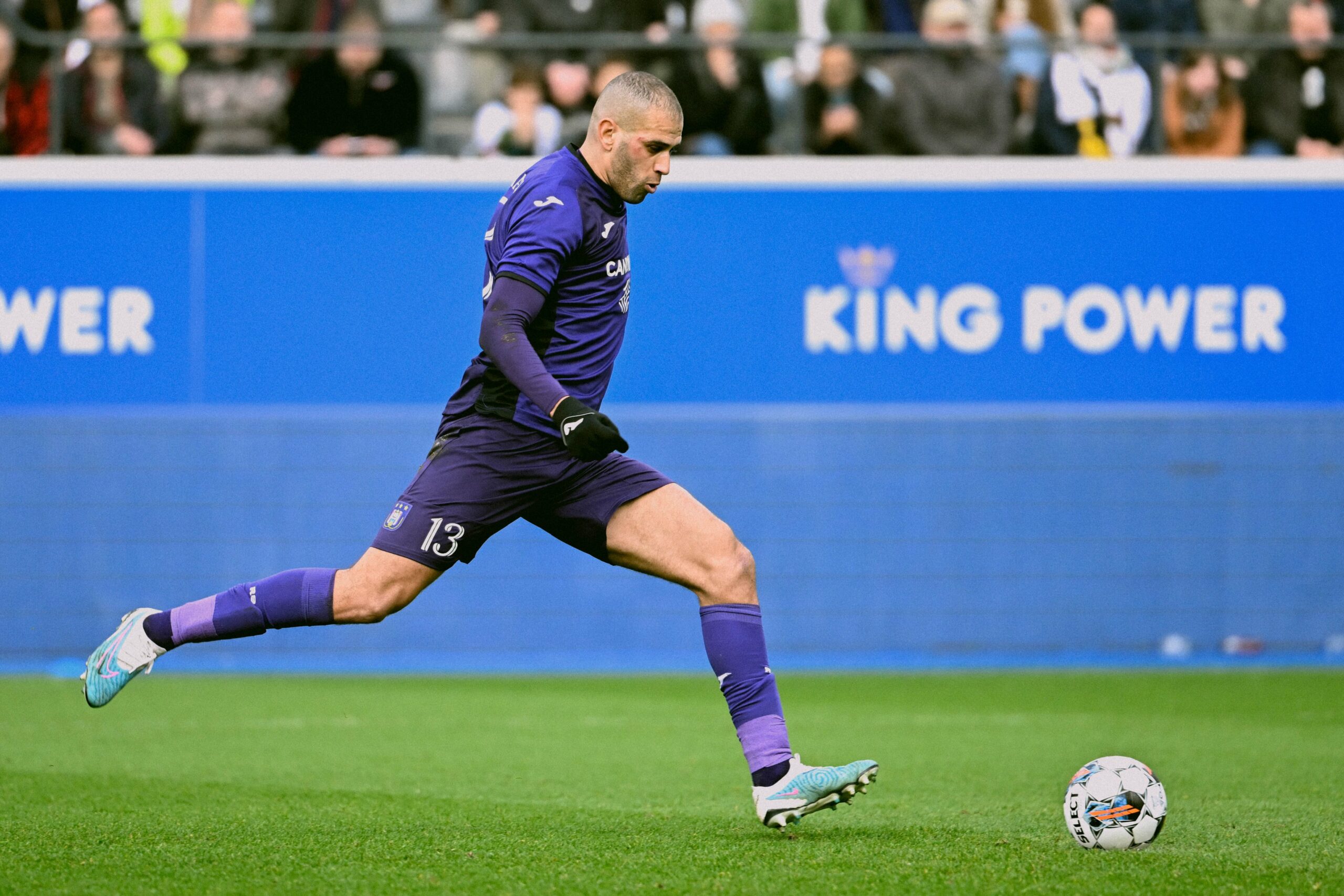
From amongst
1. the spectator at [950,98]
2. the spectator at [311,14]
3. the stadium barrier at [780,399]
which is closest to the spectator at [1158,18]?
the stadium barrier at [780,399]

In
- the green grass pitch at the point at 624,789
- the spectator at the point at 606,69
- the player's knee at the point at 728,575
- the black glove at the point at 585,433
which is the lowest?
the green grass pitch at the point at 624,789

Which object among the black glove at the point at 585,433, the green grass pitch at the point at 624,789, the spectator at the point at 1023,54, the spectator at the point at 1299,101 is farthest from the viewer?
the spectator at the point at 1299,101

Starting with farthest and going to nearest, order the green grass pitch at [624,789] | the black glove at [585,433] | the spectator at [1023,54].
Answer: the spectator at [1023,54] → the black glove at [585,433] → the green grass pitch at [624,789]

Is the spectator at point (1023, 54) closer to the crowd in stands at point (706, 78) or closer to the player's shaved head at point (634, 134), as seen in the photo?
the crowd in stands at point (706, 78)

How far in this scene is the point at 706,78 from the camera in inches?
481

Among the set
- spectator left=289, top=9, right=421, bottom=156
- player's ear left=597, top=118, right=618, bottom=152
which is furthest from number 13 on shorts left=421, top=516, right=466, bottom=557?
spectator left=289, top=9, right=421, bottom=156

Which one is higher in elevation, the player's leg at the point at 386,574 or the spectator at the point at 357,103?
the spectator at the point at 357,103

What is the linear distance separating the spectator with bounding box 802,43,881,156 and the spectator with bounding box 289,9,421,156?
2.95m

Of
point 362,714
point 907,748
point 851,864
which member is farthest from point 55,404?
point 851,864

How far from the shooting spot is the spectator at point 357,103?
12.2m

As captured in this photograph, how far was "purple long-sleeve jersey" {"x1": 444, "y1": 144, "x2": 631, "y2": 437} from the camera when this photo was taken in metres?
4.58

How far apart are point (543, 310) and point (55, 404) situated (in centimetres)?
843

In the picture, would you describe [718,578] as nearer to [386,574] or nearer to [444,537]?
[444,537]

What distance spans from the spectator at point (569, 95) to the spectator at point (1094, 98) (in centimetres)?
342
